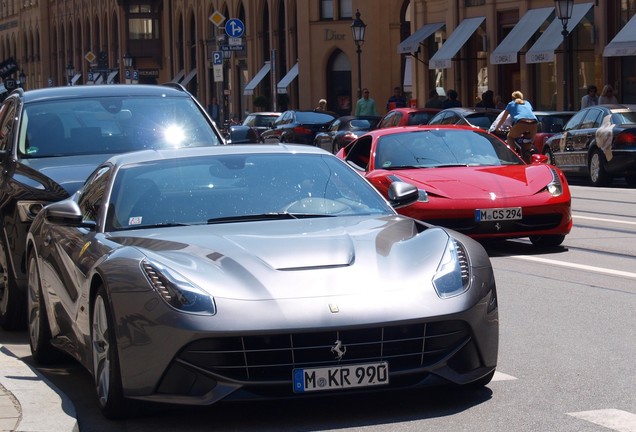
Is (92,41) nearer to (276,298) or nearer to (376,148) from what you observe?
(376,148)

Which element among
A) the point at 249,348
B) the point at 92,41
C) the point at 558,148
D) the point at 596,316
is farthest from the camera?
the point at 92,41

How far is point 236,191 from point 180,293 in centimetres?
157

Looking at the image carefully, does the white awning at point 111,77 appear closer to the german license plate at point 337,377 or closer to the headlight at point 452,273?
the headlight at point 452,273

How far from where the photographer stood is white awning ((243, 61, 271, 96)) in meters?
70.2

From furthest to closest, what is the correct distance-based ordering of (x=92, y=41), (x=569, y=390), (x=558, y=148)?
1. (x=92, y=41)
2. (x=558, y=148)
3. (x=569, y=390)

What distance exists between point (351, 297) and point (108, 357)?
126 cm

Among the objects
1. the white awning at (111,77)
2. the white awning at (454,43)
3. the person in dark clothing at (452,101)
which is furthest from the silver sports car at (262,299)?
the white awning at (111,77)

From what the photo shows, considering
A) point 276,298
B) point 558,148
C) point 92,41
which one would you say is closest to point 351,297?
point 276,298

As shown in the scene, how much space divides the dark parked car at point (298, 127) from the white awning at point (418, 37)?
41.6ft

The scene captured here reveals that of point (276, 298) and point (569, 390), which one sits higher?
point (276, 298)

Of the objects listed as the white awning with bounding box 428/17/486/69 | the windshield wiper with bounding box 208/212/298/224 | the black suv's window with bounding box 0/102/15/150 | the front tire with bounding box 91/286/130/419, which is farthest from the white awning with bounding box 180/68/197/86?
the front tire with bounding box 91/286/130/419

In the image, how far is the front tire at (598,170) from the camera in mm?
26516

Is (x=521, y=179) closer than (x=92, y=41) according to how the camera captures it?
Yes

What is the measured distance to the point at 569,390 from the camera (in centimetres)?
716
